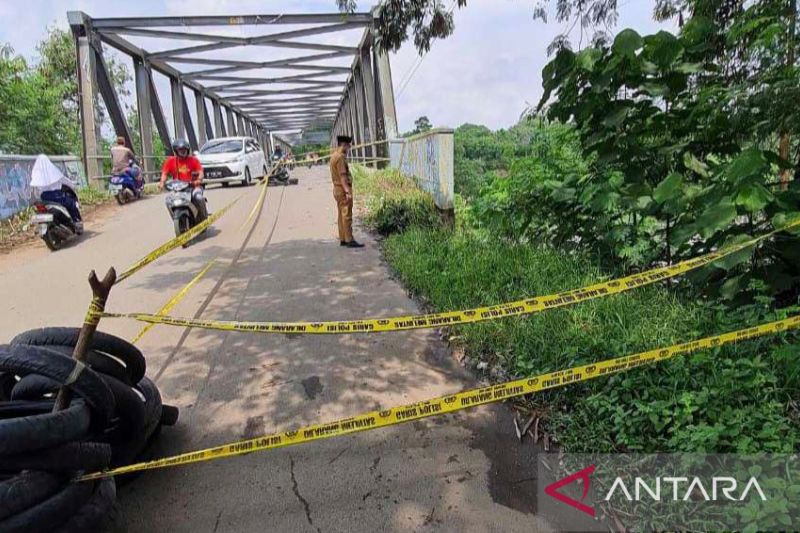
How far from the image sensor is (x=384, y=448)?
2.59 meters

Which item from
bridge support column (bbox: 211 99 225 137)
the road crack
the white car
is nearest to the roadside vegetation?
the road crack

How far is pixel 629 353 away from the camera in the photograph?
9.56 ft

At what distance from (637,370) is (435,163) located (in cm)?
543

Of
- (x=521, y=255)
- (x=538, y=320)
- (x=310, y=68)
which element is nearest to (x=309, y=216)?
(x=521, y=255)

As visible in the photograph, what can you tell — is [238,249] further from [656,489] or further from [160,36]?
[160,36]

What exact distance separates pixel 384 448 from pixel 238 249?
525 cm

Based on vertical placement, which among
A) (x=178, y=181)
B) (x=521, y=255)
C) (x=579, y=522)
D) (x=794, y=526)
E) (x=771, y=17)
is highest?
(x=771, y=17)

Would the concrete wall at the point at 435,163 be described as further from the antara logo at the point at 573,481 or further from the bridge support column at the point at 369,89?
the bridge support column at the point at 369,89

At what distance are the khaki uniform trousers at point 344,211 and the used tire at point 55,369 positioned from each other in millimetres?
5164

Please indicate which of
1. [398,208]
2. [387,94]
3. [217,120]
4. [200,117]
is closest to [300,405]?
[398,208]

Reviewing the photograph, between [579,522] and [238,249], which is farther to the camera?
[238,249]

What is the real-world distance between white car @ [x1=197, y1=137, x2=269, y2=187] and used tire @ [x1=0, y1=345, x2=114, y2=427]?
13295mm

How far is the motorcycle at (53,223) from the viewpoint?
23.8ft

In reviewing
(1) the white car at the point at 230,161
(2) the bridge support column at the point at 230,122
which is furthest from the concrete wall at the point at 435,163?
(2) the bridge support column at the point at 230,122
